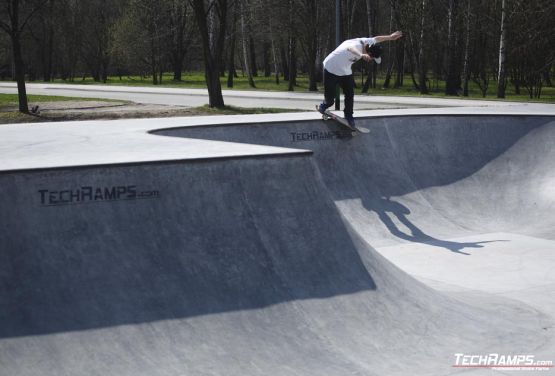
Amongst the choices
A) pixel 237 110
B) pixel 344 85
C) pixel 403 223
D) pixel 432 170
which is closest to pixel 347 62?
pixel 344 85

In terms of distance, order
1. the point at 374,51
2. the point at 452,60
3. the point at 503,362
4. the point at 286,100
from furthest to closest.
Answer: the point at 452,60 < the point at 286,100 < the point at 374,51 < the point at 503,362

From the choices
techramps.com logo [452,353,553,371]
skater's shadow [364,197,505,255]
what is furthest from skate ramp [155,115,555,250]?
techramps.com logo [452,353,553,371]

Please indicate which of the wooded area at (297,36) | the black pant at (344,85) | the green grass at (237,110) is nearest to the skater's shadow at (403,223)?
the black pant at (344,85)

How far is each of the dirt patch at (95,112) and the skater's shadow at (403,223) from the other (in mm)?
9858

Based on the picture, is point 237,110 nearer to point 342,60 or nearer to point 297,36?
point 342,60

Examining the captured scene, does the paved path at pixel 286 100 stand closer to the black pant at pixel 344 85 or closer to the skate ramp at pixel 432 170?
the skate ramp at pixel 432 170

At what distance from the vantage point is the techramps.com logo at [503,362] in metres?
5.86

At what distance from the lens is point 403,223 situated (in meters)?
11.2

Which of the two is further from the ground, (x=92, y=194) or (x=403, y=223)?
(x=92, y=194)

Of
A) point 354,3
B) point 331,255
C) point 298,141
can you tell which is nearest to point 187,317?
point 331,255

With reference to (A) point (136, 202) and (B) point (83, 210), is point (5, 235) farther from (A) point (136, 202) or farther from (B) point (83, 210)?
(A) point (136, 202)

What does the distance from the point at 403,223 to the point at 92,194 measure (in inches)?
249

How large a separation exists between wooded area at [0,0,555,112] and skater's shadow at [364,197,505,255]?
11.6 m

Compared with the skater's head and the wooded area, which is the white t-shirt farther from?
the wooded area
